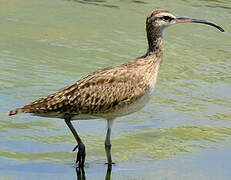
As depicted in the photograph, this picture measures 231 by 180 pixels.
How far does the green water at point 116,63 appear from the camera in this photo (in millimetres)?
9117

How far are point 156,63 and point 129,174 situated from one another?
60.0 inches

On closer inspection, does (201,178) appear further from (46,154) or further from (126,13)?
(126,13)

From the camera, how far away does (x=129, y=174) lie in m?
8.80

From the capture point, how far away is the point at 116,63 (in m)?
13.4

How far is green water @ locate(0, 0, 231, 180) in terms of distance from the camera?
912 cm

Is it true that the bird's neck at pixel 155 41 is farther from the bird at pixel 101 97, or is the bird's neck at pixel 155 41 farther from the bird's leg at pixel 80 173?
the bird's leg at pixel 80 173

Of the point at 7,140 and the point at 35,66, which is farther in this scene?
the point at 35,66

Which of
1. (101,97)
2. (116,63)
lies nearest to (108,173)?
(101,97)

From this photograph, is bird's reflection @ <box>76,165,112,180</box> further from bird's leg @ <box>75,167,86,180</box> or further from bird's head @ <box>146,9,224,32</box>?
bird's head @ <box>146,9,224,32</box>

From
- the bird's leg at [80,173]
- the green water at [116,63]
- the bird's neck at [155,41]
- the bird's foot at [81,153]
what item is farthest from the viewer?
the bird's neck at [155,41]

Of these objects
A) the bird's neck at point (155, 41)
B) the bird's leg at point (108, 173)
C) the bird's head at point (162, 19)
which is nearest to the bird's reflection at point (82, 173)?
the bird's leg at point (108, 173)

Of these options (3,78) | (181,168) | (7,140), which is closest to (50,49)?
(3,78)

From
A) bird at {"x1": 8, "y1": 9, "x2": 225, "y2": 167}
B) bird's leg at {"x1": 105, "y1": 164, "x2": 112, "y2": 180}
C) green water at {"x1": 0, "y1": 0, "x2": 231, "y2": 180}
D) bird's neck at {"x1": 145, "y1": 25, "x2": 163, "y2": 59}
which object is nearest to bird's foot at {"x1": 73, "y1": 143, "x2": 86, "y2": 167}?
bird at {"x1": 8, "y1": 9, "x2": 225, "y2": 167}

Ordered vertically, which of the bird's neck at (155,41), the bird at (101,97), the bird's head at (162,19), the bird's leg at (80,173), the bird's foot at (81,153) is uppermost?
the bird's head at (162,19)
